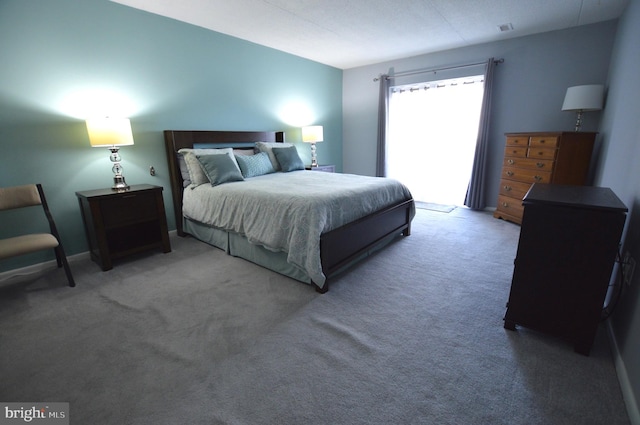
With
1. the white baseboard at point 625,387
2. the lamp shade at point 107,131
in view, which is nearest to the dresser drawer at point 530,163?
the white baseboard at point 625,387

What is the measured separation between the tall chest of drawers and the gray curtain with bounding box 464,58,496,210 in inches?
16.9

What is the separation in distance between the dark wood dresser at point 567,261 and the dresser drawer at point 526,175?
1956 mm

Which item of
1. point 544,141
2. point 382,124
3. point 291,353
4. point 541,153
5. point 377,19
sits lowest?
point 291,353

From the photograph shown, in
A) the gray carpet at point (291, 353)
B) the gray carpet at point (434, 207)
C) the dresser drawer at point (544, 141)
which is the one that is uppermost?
the dresser drawer at point (544, 141)

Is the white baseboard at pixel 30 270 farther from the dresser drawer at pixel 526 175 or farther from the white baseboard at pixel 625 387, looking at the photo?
the dresser drawer at pixel 526 175

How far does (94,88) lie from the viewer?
108 inches

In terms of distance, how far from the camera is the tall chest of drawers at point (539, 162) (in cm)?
315

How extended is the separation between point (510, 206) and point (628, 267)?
2.50 metres

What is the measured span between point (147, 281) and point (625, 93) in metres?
4.33

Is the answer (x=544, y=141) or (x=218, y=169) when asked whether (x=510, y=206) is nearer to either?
(x=544, y=141)

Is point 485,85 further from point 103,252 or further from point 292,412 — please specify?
point 103,252

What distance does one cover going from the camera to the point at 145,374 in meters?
1.46

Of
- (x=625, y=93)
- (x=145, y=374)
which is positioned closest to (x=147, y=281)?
(x=145, y=374)

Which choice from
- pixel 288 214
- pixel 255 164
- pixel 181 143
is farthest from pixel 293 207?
pixel 181 143
